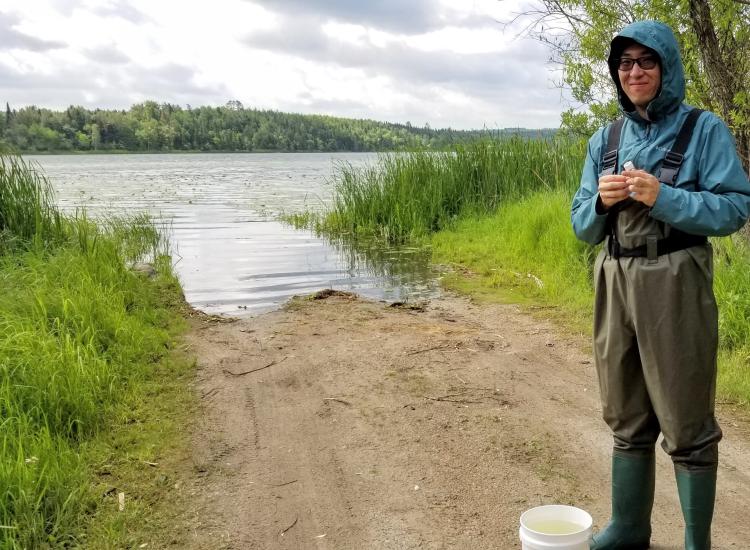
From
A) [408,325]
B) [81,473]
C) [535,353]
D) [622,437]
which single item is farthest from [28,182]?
[622,437]

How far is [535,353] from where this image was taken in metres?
5.36

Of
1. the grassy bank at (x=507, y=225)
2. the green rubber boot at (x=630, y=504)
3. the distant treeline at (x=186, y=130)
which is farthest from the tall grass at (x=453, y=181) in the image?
the distant treeline at (x=186, y=130)

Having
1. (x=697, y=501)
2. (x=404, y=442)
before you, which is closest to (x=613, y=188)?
(x=697, y=501)

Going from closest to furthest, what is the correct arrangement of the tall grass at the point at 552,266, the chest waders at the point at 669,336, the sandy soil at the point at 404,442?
the chest waders at the point at 669,336 < the sandy soil at the point at 404,442 < the tall grass at the point at 552,266

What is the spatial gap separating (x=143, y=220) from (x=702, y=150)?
12014 mm

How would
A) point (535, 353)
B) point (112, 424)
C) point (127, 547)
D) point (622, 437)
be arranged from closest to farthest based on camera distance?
point (622, 437) → point (127, 547) → point (112, 424) → point (535, 353)

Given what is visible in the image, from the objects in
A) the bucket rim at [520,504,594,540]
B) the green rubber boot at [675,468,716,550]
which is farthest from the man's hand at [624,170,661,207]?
the bucket rim at [520,504,594,540]

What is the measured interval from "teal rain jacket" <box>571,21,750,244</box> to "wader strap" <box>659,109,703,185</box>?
0.05 feet

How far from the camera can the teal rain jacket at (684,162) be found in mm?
2193

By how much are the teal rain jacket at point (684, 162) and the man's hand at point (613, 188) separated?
0.33ft

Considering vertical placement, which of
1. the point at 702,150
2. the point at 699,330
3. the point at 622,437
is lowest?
the point at 622,437

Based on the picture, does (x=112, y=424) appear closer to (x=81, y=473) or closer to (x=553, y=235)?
(x=81, y=473)

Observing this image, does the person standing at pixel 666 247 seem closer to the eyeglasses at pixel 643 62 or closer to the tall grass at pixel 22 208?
the eyeglasses at pixel 643 62

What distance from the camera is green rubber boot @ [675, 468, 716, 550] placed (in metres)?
2.33
